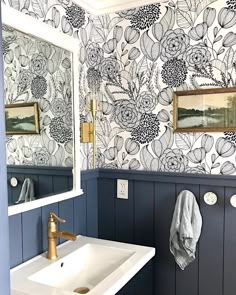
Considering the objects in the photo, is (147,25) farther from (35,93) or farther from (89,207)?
(89,207)

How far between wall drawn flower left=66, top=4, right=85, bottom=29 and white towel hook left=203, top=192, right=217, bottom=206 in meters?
1.29

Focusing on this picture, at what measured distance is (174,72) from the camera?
1.77 metres

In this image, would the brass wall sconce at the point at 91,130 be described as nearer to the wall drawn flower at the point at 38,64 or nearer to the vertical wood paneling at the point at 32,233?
the wall drawn flower at the point at 38,64

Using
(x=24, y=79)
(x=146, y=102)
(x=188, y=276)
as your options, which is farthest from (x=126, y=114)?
(x=188, y=276)

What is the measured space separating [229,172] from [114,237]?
88cm

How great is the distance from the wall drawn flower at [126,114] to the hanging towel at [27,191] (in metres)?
0.74

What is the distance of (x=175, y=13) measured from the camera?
5.78 feet

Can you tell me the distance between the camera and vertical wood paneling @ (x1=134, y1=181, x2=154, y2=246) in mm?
1874

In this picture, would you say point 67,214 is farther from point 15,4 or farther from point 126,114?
point 15,4

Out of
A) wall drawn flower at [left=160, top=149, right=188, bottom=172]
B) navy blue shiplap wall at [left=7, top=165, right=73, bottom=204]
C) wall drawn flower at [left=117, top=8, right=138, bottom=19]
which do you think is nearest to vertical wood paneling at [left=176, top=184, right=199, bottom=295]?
wall drawn flower at [left=160, top=149, right=188, bottom=172]

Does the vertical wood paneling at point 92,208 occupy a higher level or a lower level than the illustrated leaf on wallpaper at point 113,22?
lower

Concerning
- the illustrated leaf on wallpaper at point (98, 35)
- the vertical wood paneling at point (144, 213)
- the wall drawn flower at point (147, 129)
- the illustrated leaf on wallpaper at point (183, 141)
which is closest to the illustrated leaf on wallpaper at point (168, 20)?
the illustrated leaf on wallpaper at point (98, 35)

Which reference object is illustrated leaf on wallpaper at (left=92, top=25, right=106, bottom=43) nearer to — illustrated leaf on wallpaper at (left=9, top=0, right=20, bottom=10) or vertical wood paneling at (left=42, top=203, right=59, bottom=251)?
illustrated leaf on wallpaper at (left=9, top=0, right=20, bottom=10)

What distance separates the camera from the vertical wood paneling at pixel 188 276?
1760mm
